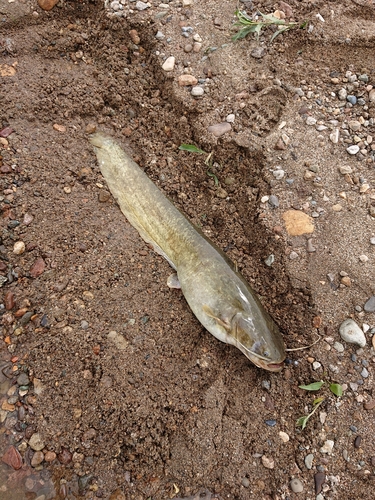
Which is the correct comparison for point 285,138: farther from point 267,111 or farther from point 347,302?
point 347,302

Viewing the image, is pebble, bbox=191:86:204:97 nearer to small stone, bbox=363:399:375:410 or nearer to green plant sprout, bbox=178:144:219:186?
green plant sprout, bbox=178:144:219:186

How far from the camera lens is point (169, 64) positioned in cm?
388

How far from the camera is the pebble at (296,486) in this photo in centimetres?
273

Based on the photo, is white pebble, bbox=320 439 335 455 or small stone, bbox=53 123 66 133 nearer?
white pebble, bbox=320 439 335 455

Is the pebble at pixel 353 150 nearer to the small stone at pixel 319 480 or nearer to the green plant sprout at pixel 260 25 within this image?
the green plant sprout at pixel 260 25

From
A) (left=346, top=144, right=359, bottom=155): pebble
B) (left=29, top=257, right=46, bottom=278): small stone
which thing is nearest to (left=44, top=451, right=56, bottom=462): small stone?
(left=29, top=257, right=46, bottom=278): small stone

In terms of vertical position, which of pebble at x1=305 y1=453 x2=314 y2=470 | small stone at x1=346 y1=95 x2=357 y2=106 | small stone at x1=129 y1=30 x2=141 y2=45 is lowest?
pebble at x1=305 y1=453 x2=314 y2=470

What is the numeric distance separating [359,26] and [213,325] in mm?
3153

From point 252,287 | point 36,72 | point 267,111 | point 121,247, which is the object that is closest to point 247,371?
point 252,287

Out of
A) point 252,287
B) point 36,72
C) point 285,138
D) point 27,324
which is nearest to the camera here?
point 27,324

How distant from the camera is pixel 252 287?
333cm

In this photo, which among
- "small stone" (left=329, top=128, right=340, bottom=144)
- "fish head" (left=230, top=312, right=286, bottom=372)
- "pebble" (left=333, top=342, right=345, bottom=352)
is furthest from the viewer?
"small stone" (left=329, top=128, right=340, bottom=144)

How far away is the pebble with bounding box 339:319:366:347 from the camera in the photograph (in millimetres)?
2986

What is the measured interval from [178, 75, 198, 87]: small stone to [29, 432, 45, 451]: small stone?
123 inches
